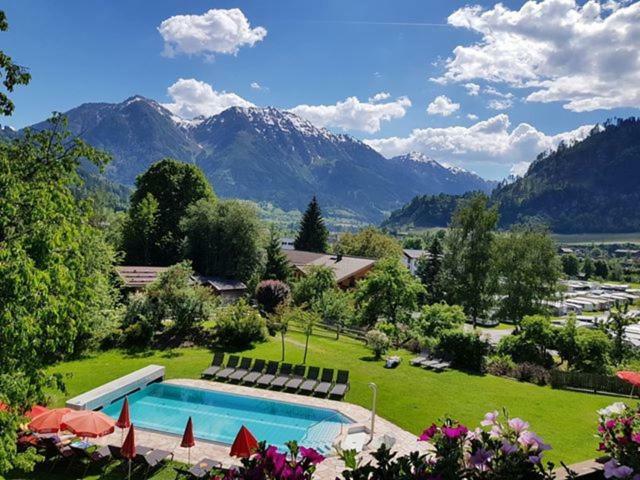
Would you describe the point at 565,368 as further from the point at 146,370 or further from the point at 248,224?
the point at 248,224

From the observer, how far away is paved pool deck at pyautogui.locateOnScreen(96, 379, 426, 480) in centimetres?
1430

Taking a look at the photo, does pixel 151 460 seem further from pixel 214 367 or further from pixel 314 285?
pixel 314 285

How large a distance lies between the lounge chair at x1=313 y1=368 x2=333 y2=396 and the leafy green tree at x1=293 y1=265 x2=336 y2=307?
62.4ft

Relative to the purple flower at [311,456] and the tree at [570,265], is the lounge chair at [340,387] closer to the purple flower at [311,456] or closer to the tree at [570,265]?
the purple flower at [311,456]

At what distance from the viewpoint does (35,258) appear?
8.36m

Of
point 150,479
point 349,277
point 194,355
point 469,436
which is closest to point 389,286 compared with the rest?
point 194,355

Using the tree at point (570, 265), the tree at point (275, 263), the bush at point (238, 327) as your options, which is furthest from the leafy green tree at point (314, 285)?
the tree at point (570, 265)

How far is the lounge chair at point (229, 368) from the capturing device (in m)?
22.2

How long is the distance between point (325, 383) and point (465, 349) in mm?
8995

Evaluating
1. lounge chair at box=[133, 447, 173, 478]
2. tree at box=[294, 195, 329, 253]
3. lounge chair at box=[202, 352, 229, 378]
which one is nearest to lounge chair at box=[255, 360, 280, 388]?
lounge chair at box=[202, 352, 229, 378]

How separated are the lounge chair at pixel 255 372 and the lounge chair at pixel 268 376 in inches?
9.2

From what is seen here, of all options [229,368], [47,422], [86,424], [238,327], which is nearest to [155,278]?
[238,327]

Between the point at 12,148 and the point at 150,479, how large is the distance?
382 inches

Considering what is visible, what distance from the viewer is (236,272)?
4578cm
